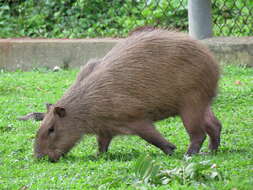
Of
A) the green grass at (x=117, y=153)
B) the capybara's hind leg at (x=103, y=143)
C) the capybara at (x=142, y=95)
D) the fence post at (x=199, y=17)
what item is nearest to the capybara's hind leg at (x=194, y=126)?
the capybara at (x=142, y=95)

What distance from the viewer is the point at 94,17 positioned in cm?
1125

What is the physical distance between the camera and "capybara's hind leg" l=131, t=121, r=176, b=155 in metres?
5.83

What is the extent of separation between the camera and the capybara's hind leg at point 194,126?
19.2 feet

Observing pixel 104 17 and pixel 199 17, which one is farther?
pixel 104 17

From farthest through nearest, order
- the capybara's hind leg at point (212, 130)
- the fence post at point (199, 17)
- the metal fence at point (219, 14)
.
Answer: the metal fence at point (219, 14) → the fence post at point (199, 17) → the capybara's hind leg at point (212, 130)

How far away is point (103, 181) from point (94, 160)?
3.50 ft

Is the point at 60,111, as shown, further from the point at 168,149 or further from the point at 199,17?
the point at 199,17

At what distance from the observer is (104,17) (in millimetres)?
11180

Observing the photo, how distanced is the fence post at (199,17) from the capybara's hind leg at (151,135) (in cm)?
374

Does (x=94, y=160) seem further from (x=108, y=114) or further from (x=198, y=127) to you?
(x=198, y=127)

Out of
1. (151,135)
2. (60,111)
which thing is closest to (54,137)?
(60,111)

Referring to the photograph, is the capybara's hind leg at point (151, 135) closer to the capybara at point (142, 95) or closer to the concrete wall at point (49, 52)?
the capybara at point (142, 95)

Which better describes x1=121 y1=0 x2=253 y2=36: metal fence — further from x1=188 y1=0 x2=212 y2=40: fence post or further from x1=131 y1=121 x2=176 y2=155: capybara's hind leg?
x1=131 y1=121 x2=176 y2=155: capybara's hind leg

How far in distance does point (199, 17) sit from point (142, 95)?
378 centimetres
